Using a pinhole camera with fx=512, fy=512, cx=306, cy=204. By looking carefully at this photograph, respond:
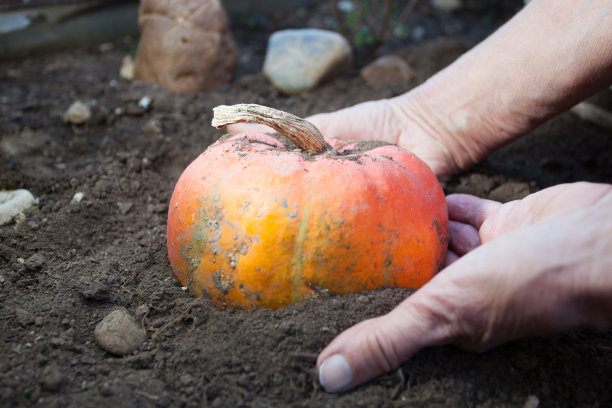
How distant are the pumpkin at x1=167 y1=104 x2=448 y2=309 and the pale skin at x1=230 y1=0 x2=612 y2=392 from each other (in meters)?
0.22

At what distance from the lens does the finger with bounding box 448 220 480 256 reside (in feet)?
6.93

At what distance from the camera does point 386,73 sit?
4.26 meters

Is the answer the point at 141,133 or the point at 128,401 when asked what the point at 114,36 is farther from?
the point at 128,401

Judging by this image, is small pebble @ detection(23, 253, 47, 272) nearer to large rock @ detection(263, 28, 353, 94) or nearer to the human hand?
the human hand

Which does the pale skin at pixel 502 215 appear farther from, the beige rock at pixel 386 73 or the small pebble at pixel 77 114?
the small pebble at pixel 77 114

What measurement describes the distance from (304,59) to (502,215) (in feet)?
8.03

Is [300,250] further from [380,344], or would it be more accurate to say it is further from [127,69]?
[127,69]

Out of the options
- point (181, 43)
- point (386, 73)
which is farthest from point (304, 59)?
point (181, 43)

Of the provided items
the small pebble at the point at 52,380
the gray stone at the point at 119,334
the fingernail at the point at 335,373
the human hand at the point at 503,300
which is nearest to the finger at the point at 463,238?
the human hand at the point at 503,300

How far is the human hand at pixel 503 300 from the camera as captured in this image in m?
1.42

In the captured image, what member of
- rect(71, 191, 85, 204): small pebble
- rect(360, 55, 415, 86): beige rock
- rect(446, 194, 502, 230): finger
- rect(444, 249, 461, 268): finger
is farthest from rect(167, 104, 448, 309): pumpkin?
rect(360, 55, 415, 86): beige rock

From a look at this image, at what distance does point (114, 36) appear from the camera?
15.8ft

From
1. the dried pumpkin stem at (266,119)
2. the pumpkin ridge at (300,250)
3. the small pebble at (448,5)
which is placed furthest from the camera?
the small pebble at (448,5)

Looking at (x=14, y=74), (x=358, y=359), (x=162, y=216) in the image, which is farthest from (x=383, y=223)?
(x=14, y=74)
